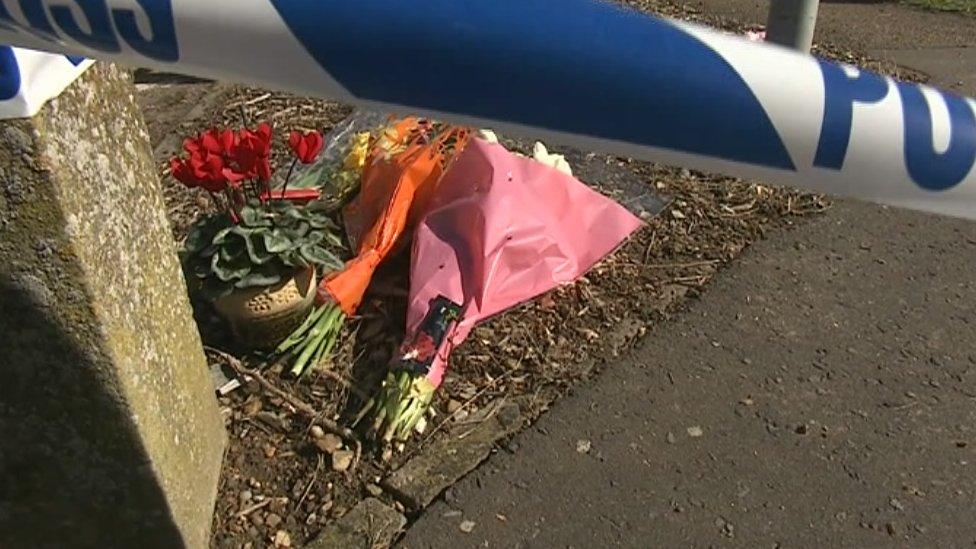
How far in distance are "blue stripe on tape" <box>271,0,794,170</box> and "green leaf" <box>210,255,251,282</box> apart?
5.82 feet

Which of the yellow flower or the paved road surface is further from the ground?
the yellow flower

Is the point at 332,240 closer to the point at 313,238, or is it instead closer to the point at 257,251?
the point at 313,238

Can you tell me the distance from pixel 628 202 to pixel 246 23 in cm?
283

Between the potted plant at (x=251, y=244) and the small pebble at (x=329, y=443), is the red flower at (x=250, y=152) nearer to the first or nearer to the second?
the potted plant at (x=251, y=244)

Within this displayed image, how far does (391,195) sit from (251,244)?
71 centimetres

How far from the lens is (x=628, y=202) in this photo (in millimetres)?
3982

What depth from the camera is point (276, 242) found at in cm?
297

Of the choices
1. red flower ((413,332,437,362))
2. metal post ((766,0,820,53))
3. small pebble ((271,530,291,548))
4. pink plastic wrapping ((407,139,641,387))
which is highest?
metal post ((766,0,820,53))

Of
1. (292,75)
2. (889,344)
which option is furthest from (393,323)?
(292,75)

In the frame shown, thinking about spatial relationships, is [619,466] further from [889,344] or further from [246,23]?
[246,23]

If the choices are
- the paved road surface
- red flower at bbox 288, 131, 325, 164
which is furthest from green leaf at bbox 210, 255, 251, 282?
the paved road surface

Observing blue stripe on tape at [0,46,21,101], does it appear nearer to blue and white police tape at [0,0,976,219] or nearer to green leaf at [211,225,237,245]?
blue and white police tape at [0,0,976,219]

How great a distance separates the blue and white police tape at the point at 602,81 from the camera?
3.99ft

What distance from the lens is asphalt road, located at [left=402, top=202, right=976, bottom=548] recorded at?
2.69 m
